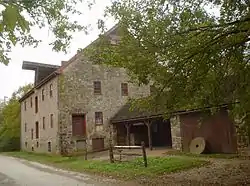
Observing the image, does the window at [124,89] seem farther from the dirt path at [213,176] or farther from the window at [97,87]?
the dirt path at [213,176]

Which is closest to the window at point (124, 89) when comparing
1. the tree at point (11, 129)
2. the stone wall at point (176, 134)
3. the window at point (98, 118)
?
the window at point (98, 118)

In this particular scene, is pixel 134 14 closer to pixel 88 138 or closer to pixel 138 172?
pixel 138 172

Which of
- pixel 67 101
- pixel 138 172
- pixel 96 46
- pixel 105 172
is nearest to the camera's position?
pixel 96 46

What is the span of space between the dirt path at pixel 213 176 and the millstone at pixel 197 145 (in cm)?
444

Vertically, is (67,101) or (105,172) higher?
(67,101)

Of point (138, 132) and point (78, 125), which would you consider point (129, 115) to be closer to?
point (138, 132)

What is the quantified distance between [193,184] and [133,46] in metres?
4.87

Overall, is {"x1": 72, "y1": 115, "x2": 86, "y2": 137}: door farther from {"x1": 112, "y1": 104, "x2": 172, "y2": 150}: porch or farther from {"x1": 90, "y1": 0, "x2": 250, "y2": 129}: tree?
{"x1": 90, "y1": 0, "x2": 250, "y2": 129}: tree

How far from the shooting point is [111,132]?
2864 centimetres

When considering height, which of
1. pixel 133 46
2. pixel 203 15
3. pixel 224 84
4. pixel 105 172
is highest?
pixel 203 15

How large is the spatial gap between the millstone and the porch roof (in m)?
3.48

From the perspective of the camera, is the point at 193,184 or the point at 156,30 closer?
the point at 156,30

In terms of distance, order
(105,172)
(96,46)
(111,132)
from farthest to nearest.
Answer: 1. (111,132)
2. (105,172)
3. (96,46)

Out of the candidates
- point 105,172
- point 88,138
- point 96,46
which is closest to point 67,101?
point 88,138
